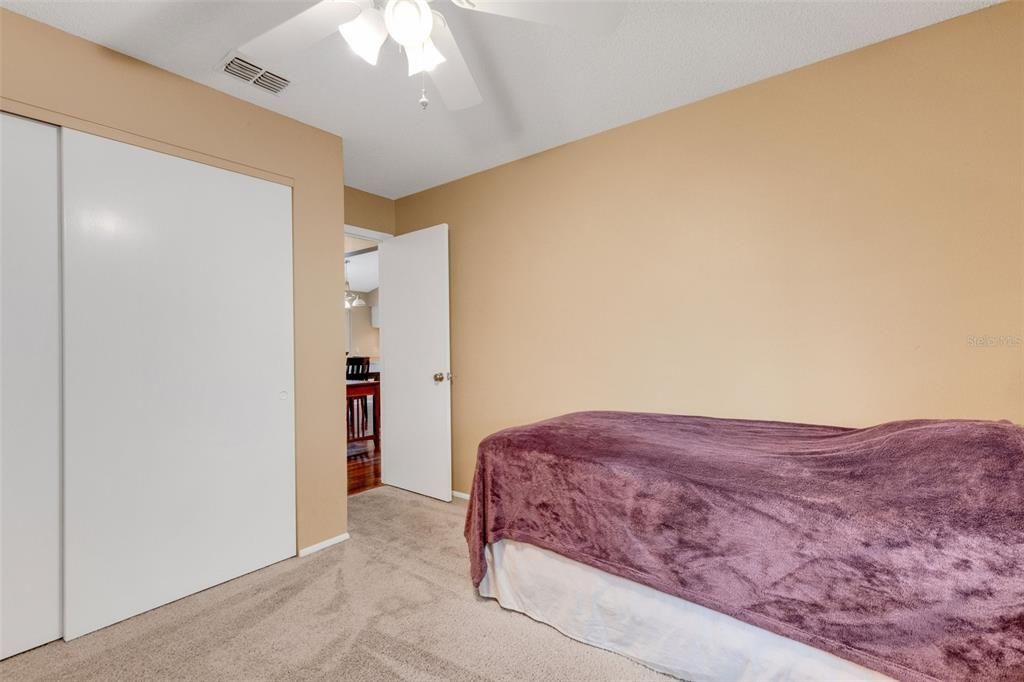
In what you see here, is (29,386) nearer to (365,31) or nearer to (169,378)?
(169,378)

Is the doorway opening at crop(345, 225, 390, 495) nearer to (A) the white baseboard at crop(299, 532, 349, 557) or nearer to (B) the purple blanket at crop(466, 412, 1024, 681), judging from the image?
(A) the white baseboard at crop(299, 532, 349, 557)

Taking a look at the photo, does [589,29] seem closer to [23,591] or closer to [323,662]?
[323,662]

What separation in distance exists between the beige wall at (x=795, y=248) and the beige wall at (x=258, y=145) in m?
1.15

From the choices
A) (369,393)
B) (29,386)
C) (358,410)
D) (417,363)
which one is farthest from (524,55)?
(358,410)

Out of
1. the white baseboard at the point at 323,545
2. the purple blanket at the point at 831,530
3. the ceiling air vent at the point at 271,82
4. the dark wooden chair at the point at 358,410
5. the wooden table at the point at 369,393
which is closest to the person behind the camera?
the purple blanket at the point at 831,530

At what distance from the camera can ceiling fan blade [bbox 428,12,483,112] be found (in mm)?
1395

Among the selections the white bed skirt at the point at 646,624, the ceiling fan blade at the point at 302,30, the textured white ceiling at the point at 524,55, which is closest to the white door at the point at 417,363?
the textured white ceiling at the point at 524,55

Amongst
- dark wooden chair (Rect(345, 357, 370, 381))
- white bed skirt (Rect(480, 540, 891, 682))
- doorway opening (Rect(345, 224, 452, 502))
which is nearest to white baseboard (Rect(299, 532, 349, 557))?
doorway opening (Rect(345, 224, 452, 502))

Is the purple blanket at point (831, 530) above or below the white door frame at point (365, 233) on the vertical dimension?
below

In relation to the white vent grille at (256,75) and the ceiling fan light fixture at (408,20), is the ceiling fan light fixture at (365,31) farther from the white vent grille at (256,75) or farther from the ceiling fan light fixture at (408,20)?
the white vent grille at (256,75)

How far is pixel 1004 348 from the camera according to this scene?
67.7 inches

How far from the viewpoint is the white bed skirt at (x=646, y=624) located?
133cm

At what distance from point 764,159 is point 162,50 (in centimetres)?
280

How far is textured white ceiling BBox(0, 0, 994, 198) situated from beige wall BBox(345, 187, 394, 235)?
2.89 feet
